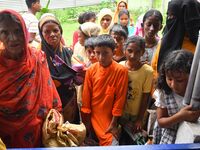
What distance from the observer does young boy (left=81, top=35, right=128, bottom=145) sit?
7.93ft

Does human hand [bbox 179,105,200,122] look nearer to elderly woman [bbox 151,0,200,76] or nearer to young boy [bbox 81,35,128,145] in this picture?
young boy [bbox 81,35,128,145]

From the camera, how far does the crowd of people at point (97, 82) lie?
1770mm

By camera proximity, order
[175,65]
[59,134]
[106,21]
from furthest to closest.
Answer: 1. [106,21]
2. [59,134]
3. [175,65]

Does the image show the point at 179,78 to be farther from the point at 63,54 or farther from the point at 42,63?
the point at 63,54

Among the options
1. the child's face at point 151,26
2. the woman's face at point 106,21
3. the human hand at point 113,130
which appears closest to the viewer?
the human hand at point 113,130

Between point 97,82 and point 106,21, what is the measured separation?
2394 mm

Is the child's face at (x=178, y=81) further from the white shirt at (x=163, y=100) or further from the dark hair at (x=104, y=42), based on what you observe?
the dark hair at (x=104, y=42)

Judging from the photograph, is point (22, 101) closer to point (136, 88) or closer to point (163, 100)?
point (163, 100)

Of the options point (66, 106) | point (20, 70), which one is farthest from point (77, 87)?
point (20, 70)

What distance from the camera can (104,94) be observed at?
2451 millimetres

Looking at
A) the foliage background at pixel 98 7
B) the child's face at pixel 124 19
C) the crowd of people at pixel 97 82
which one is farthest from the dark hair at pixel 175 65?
the foliage background at pixel 98 7

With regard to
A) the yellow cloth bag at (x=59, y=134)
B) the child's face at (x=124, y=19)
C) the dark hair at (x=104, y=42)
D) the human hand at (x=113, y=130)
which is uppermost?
the child's face at (x=124, y=19)

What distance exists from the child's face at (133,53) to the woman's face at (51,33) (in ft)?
2.24

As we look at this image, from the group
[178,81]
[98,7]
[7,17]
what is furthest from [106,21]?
[98,7]
